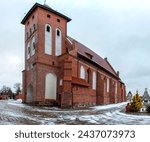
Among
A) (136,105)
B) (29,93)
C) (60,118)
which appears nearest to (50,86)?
(29,93)

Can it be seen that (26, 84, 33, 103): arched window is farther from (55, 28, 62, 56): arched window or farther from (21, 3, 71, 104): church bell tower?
(55, 28, 62, 56): arched window

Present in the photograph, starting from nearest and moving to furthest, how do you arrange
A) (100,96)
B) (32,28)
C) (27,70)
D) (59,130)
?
(59,130) → (32,28) → (27,70) → (100,96)

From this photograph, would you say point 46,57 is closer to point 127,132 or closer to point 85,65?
point 85,65

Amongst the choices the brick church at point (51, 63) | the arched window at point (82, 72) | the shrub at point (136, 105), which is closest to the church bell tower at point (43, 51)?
the brick church at point (51, 63)

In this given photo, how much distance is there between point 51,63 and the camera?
2403cm

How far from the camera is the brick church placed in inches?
891

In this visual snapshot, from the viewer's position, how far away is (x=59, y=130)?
6.50 m

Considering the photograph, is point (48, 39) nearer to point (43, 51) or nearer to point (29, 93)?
point (43, 51)

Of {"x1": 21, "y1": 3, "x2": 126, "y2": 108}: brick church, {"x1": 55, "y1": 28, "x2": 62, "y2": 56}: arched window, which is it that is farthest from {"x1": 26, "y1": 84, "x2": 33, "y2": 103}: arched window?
{"x1": 55, "y1": 28, "x2": 62, "y2": 56}: arched window

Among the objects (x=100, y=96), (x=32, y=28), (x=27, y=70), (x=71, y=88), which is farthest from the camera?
(x=100, y=96)

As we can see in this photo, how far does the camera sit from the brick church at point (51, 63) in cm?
2262

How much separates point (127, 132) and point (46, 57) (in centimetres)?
1788

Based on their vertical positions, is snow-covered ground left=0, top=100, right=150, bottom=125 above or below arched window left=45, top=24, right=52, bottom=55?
below

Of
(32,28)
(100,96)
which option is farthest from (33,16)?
(100,96)
